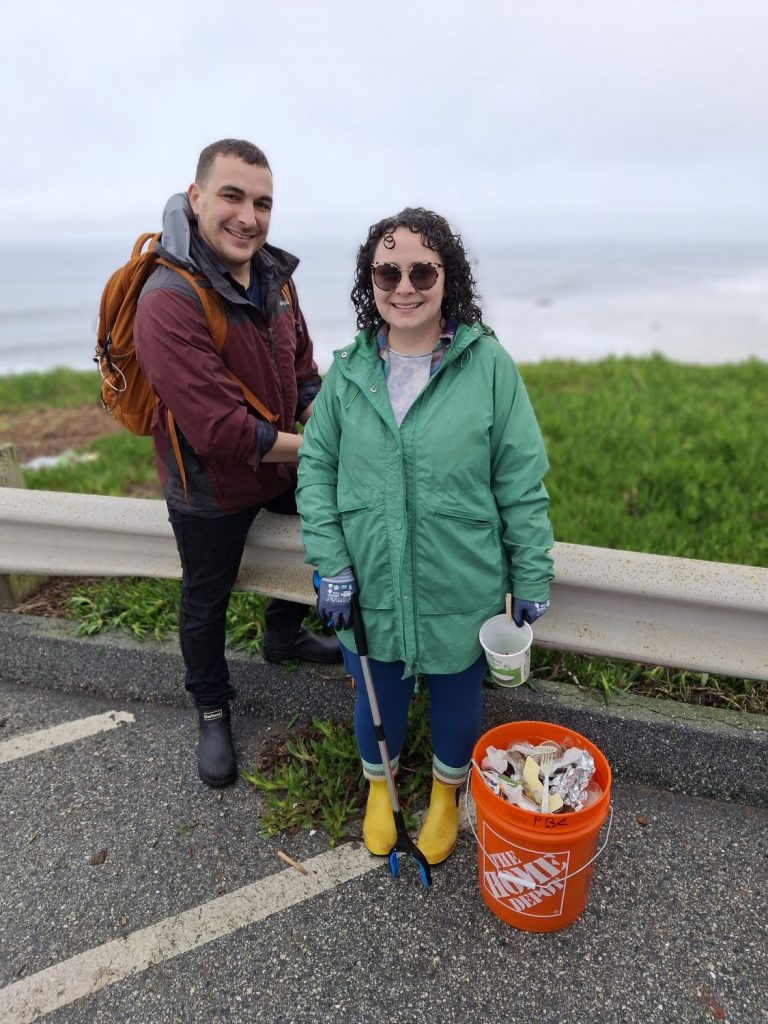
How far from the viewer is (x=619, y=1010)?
2.03 m

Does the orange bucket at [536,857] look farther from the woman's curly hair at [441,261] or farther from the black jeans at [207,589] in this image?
the woman's curly hair at [441,261]

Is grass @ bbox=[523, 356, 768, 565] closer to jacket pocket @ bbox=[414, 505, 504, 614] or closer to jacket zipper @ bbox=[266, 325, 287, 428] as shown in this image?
jacket pocket @ bbox=[414, 505, 504, 614]

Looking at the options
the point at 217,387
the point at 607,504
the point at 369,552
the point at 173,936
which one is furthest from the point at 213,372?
the point at 607,504

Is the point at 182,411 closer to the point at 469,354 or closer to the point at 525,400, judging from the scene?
the point at 469,354

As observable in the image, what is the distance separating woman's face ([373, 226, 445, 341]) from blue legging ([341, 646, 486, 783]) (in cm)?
110

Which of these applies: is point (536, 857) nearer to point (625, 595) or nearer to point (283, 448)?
point (625, 595)

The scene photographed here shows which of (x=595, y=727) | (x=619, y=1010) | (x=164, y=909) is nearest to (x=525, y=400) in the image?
(x=595, y=727)

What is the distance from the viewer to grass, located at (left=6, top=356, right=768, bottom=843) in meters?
2.87

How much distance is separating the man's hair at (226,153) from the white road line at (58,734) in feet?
7.12

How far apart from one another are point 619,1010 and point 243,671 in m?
1.82

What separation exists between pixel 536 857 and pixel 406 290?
1669mm

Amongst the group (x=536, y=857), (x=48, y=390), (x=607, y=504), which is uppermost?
(x=48, y=390)

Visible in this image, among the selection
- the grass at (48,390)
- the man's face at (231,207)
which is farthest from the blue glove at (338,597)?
the grass at (48,390)

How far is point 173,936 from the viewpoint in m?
2.29
